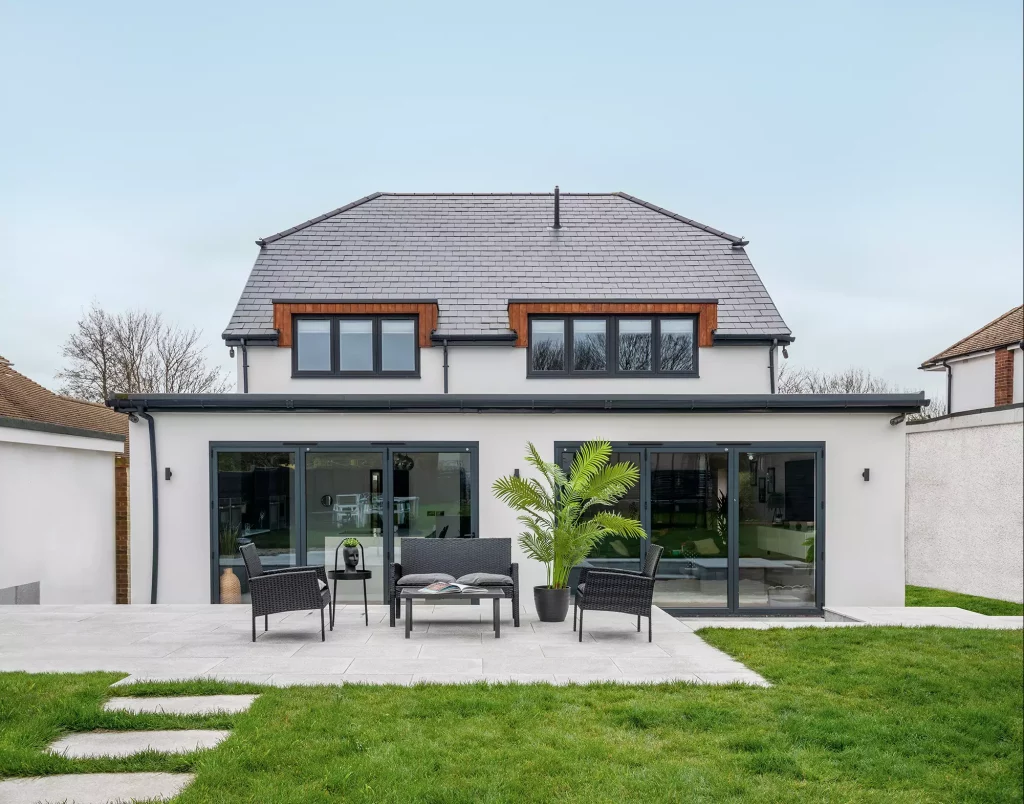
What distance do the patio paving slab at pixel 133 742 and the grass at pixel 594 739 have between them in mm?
109

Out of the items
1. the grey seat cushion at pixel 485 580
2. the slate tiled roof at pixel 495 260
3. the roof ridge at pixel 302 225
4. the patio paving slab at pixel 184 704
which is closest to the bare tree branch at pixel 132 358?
the roof ridge at pixel 302 225

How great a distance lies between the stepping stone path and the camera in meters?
3.96

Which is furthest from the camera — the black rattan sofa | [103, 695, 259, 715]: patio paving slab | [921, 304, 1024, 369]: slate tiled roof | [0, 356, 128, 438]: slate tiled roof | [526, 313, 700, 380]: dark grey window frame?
[921, 304, 1024, 369]: slate tiled roof

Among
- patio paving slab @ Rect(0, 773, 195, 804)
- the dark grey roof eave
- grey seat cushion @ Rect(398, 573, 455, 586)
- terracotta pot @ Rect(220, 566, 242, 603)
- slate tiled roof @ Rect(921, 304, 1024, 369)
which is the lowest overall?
terracotta pot @ Rect(220, 566, 242, 603)

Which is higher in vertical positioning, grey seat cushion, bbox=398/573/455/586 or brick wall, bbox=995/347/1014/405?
brick wall, bbox=995/347/1014/405

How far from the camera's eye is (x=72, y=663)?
6926 millimetres

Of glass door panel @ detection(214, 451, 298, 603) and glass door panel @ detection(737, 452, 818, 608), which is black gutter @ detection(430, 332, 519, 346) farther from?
glass door panel @ detection(737, 452, 818, 608)

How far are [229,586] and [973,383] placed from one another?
60.2 feet

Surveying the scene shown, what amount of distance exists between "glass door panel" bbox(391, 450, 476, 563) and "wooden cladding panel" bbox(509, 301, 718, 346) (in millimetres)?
4805

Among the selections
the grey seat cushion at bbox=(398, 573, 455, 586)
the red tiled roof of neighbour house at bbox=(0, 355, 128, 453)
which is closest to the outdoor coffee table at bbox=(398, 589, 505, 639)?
the grey seat cushion at bbox=(398, 573, 455, 586)

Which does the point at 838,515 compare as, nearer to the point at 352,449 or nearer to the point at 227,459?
the point at 352,449

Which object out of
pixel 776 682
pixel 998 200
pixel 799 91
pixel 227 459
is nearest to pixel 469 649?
pixel 776 682

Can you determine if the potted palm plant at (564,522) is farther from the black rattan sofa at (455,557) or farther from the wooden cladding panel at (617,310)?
the wooden cladding panel at (617,310)

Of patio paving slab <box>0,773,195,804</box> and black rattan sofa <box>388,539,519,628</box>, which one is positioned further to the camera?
black rattan sofa <box>388,539,519,628</box>
